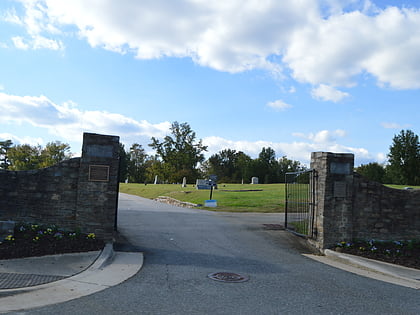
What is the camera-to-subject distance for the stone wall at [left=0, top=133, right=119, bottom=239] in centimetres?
857

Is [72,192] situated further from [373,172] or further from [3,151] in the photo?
[3,151]

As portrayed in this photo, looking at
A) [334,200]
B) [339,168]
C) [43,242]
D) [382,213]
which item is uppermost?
[339,168]

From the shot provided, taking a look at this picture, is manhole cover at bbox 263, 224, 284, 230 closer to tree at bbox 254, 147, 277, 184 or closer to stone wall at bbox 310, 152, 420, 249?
stone wall at bbox 310, 152, 420, 249

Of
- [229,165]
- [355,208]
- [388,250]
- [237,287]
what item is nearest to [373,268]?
[388,250]

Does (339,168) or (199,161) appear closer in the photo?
(339,168)

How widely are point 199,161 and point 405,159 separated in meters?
38.4

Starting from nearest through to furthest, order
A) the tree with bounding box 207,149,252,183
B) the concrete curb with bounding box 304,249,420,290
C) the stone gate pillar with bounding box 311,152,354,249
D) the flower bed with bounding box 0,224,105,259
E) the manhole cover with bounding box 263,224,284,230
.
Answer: the concrete curb with bounding box 304,249,420,290 < the flower bed with bounding box 0,224,105,259 < the stone gate pillar with bounding box 311,152,354,249 < the manhole cover with bounding box 263,224,284,230 < the tree with bounding box 207,149,252,183

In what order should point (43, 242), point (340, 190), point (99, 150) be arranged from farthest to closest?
point (340, 190), point (99, 150), point (43, 242)

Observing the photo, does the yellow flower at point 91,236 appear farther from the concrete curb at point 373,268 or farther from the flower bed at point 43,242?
the concrete curb at point 373,268

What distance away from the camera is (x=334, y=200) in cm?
977

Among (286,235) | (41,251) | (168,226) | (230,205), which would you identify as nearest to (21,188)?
(41,251)

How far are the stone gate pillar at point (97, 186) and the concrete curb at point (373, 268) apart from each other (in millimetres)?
5284

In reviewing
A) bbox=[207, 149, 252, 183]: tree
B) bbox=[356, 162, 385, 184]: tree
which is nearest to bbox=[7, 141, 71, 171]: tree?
bbox=[207, 149, 252, 183]: tree

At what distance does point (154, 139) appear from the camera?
72.8m
